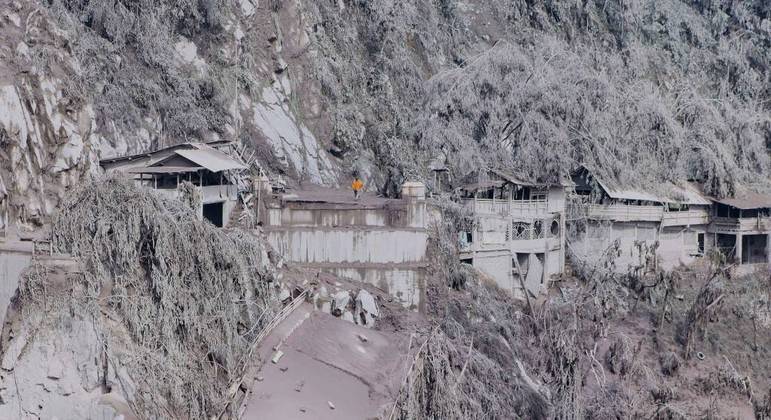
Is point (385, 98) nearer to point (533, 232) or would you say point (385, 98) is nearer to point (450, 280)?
point (533, 232)

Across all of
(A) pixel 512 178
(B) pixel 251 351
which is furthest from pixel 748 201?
(B) pixel 251 351

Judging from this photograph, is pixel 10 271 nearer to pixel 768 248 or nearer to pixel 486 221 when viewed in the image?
pixel 486 221

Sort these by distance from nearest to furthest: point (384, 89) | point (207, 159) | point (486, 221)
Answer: point (207, 159), point (486, 221), point (384, 89)

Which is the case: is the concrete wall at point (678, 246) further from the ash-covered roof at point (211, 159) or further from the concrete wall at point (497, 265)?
the ash-covered roof at point (211, 159)

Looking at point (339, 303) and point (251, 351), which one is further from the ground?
point (339, 303)

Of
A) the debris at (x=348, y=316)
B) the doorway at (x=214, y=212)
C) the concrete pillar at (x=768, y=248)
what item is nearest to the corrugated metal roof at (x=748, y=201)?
the concrete pillar at (x=768, y=248)

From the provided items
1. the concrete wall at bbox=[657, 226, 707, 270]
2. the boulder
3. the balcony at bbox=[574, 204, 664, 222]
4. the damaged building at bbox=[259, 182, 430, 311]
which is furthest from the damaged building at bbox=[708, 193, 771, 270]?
the boulder
